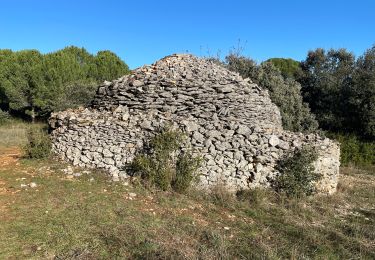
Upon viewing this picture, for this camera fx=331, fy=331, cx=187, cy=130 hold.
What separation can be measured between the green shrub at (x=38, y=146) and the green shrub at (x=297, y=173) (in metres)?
5.73

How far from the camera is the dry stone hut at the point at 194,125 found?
7738 mm

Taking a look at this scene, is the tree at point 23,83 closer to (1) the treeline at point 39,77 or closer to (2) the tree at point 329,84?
(1) the treeline at point 39,77

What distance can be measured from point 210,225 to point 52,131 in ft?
17.4

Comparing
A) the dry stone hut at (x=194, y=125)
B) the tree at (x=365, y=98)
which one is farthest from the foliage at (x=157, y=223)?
the tree at (x=365, y=98)

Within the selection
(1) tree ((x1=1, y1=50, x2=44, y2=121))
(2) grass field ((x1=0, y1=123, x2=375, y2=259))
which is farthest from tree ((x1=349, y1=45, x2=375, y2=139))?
(1) tree ((x1=1, y1=50, x2=44, y2=121))

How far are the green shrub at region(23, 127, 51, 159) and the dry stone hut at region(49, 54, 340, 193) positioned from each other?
0.19 metres

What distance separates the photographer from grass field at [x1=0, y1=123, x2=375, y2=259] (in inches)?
176

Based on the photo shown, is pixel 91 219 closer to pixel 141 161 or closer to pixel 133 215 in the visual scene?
pixel 133 215

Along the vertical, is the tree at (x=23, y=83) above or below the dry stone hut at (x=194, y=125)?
above

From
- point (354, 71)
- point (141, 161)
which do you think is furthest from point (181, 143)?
point (354, 71)

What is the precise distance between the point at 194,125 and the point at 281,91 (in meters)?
9.41

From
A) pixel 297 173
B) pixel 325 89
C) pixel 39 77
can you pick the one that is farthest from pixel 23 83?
pixel 297 173

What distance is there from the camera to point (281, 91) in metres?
16.1

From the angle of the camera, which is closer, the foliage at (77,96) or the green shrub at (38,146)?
the green shrub at (38,146)
